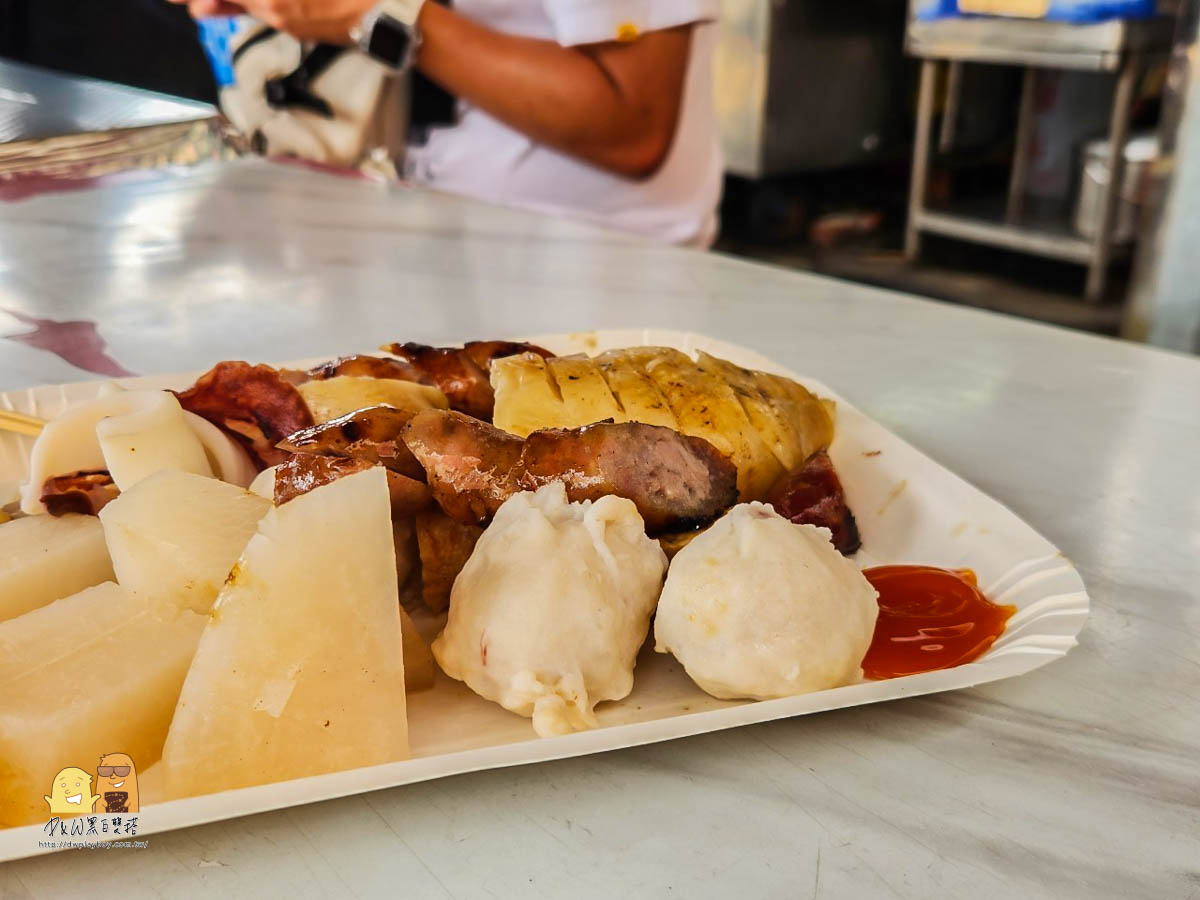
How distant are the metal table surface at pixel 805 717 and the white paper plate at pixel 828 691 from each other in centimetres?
5

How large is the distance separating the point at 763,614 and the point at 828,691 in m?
0.09

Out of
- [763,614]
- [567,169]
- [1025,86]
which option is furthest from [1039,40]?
[763,614]

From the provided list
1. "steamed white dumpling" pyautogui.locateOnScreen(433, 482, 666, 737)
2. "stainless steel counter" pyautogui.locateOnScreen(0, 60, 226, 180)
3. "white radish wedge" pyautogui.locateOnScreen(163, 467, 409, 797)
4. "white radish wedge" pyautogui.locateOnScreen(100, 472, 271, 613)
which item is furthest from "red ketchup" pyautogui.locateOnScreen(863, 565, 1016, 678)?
"stainless steel counter" pyautogui.locateOnScreen(0, 60, 226, 180)

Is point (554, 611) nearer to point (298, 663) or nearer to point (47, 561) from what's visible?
point (298, 663)

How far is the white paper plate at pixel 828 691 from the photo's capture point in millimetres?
726

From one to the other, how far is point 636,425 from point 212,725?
1.51ft

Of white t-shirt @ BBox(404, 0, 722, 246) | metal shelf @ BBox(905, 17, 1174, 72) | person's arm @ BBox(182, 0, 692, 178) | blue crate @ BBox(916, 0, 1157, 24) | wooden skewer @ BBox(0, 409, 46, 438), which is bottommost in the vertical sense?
wooden skewer @ BBox(0, 409, 46, 438)

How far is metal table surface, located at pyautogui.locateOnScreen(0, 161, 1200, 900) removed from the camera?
29.5 inches

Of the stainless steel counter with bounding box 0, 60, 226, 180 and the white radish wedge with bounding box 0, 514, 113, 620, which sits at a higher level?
the stainless steel counter with bounding box 0, 60, 226, 180

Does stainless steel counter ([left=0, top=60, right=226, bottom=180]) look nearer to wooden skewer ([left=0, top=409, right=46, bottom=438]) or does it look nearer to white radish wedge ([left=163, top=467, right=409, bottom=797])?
wooden skewer ([left=0, top=409, right=46, bottom=438])

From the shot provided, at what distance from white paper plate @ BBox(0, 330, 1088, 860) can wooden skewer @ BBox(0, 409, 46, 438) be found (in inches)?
1.7

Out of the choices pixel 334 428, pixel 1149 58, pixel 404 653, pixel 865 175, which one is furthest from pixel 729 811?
pixel 865 175

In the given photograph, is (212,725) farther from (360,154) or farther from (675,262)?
(360,154)

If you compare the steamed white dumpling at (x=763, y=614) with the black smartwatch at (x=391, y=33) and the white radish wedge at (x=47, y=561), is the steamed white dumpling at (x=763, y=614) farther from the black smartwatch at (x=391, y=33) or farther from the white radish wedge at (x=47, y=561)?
the black smartwatch at (x=391, y=33)
